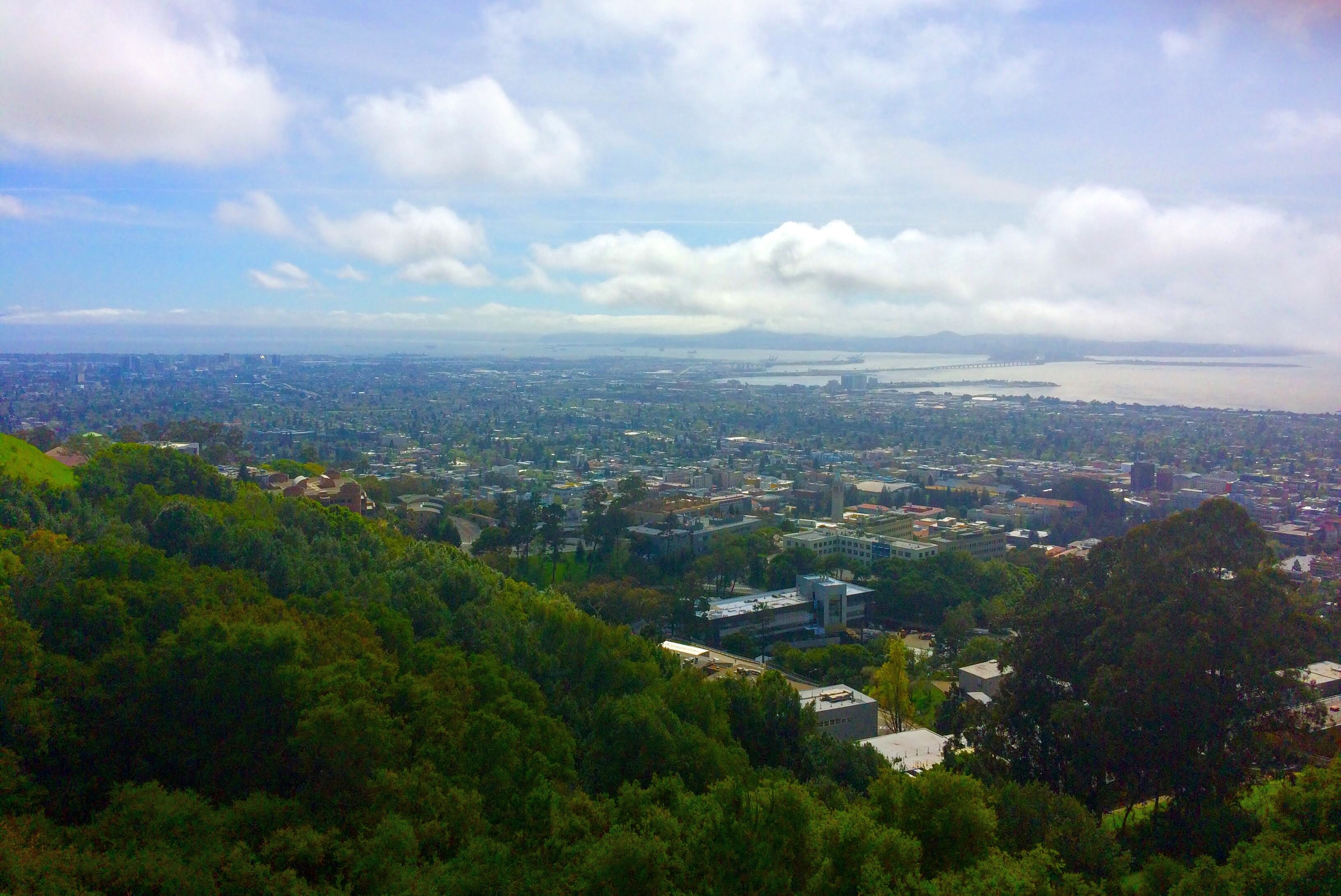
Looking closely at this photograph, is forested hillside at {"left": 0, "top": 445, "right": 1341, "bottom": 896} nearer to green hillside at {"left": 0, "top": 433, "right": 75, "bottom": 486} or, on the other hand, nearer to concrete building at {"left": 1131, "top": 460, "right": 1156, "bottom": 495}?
green hillside at {"left": 0, "top": 433, "right": 75, "bottom": 486}

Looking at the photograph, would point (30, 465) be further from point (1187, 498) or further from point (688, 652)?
point (1187, 498)

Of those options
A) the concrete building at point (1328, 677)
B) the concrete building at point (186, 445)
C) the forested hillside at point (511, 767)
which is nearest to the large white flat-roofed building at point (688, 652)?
the forested hillside at point (511, 767)

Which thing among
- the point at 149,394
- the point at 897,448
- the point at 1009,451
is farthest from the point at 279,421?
the point at 1009,451

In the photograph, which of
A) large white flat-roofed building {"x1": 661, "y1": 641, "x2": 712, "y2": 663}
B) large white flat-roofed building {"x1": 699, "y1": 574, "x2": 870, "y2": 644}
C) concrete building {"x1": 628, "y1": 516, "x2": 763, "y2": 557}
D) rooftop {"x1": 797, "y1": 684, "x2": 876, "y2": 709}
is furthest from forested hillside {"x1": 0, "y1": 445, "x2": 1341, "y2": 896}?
concrete building {"x1": 628, "y1": 516, "x2": 763, "y2": 557}

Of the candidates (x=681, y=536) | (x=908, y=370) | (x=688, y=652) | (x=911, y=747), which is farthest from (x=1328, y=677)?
(x=908, y=370)

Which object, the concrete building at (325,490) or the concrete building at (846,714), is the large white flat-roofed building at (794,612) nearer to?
the concrete building at (846,714)
